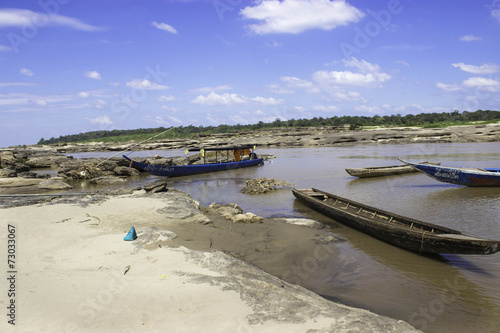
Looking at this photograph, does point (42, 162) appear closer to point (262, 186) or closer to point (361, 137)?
point (262, 186)

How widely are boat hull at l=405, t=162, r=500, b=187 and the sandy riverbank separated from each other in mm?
10337

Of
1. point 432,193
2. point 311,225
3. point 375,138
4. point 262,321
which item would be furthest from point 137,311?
point 375,138

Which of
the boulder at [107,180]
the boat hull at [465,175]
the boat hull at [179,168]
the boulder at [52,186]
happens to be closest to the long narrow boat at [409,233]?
the boat hull at [465,175]

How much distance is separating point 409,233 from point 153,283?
6062mm

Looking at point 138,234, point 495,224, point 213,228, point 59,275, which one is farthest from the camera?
point 495,224

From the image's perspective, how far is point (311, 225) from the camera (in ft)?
33.1

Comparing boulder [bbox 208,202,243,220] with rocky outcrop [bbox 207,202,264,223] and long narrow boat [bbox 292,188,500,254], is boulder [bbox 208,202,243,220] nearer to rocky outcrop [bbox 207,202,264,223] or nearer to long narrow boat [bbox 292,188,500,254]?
rocky outcrop [bbox 207,202,264,223]

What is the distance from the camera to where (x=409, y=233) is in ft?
25.0

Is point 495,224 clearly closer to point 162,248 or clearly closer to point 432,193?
point 432,193

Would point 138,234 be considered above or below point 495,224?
above

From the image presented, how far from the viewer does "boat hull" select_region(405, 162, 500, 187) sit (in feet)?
48.9

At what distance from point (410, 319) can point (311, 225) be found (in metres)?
5.12

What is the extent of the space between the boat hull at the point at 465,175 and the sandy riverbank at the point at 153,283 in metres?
10.3

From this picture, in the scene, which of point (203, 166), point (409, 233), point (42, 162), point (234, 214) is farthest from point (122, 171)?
point (409, 233)
